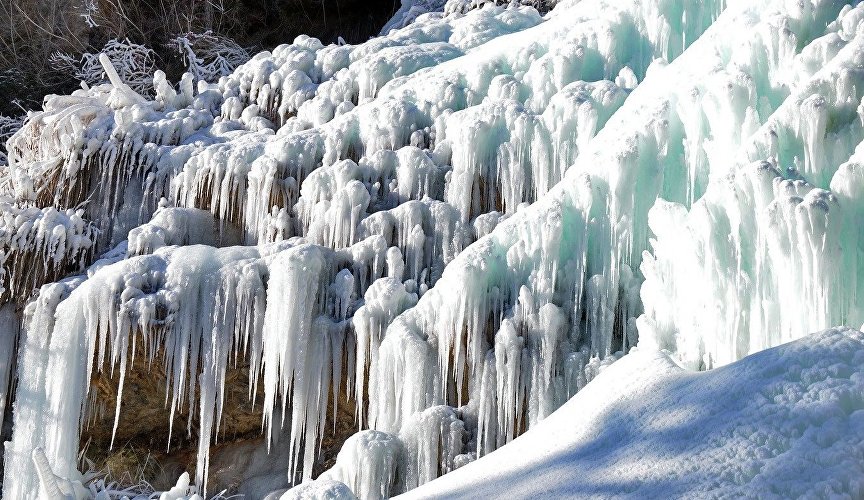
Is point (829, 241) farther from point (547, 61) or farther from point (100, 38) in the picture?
point (100, 38)

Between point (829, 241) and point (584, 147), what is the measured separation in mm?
2791

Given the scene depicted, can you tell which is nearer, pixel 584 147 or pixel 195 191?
pixel 584 147

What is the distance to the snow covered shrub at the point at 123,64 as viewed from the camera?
12.7 meters

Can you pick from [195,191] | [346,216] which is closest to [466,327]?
[346,216]

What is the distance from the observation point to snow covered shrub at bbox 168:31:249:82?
1245cm

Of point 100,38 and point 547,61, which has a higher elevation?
point 100,38

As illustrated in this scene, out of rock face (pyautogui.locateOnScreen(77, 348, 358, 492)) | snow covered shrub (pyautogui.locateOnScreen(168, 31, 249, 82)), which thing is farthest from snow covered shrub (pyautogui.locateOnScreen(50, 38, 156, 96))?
rock face (pyautogui.locateOnScreen(77, 348, 358, 492))

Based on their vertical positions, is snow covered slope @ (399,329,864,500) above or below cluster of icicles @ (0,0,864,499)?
below

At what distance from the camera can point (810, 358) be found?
337 cm

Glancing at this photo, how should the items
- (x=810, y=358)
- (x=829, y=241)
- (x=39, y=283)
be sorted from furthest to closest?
(x=39, y=283) → (x=829, y=241) → (x=810, y=358)

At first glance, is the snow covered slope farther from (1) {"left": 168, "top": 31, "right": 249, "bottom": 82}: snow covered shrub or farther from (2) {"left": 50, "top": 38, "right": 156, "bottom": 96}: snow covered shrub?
(2) {"left": 50, "top": 38, "right": 156, "bottom": 96}: snow covered shrub

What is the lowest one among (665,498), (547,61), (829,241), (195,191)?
(665,498)

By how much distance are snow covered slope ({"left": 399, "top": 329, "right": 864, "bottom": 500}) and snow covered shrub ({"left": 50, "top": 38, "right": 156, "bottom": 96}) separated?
10.1m

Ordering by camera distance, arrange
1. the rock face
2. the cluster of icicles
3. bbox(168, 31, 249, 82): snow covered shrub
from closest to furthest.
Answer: the cluster of icicles → the rock face → bbox(168, 31, 249, 82): snow covered shrub
